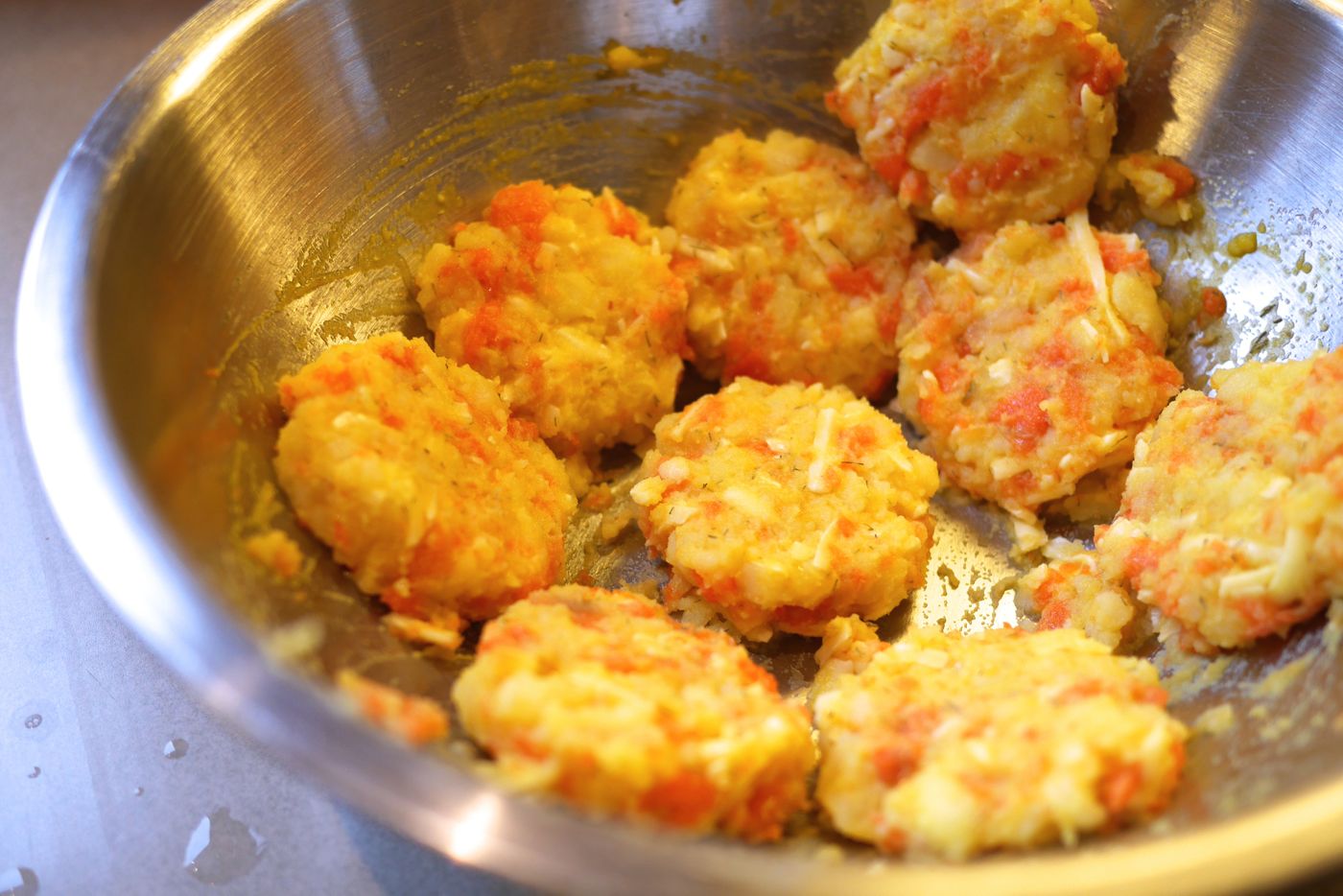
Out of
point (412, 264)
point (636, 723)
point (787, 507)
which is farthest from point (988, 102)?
point (636, 723)

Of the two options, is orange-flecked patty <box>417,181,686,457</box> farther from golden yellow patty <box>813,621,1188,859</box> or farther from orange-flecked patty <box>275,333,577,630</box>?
golden yellow patty <box>813,621,1188,859</box>

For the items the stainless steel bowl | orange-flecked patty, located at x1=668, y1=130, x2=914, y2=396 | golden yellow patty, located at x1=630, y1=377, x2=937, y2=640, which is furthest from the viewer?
orange-flecked patty, located at x1=668, y1=130, x2=914, y2=396

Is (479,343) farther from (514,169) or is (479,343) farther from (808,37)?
(808,37)

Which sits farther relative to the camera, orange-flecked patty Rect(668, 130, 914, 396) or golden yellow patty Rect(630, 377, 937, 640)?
orange-flecked patty Rect(668, 130, 914, 396)

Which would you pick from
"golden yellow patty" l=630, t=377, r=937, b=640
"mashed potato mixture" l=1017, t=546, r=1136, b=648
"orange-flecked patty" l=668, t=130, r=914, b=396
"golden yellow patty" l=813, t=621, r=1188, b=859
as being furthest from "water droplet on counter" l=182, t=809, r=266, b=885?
"mashed potato mixture" l=1017, t=546, r=1136, b=648

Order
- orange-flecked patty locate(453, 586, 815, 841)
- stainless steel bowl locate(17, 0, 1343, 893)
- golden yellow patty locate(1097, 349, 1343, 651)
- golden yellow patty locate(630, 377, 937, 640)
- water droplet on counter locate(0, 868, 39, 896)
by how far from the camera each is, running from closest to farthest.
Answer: stainless steel bowl locate(17, 0, 1343, 893) → orange-flecked patty locate(453, 586, 815, 841) → golden yellow patty locate(1097, 349, 1343, 651) → water droplet on counter locate(0, 868, 39, 896) → golden yellow patty locate(630, 377, 937, 640)

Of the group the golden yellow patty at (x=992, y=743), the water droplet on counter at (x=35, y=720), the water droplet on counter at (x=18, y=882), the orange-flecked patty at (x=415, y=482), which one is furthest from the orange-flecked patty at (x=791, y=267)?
the water droplet on counter at (x=18, y=882)

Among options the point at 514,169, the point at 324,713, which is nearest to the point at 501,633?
the point at 324,713
